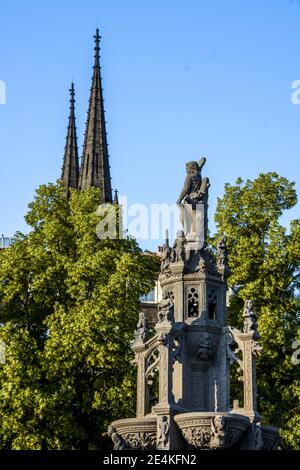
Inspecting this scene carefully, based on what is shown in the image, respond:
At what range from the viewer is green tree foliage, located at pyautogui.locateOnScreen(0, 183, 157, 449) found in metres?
36.8

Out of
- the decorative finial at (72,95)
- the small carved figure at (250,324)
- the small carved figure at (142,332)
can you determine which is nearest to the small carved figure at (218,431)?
the small carved figure at (250,324)

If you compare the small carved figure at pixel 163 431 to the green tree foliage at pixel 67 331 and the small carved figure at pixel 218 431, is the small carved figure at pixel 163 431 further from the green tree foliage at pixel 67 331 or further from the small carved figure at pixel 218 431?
the green tree foliage at pixel 67 331

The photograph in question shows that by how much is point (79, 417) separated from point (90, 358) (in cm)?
231

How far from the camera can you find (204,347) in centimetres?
2459

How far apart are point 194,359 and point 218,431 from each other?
2.48 meters

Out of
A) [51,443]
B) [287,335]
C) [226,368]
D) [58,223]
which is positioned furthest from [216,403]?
[58,223]

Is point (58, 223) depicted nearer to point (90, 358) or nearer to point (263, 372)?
point (90, 358)

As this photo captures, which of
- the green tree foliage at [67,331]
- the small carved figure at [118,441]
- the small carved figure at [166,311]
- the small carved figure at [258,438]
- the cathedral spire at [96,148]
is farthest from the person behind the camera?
the cathedral spire at [96,148]

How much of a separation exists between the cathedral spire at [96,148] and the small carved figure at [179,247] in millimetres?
66803

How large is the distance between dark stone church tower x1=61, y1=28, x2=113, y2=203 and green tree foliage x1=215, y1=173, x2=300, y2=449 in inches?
1946

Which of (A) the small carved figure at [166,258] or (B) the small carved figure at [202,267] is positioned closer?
(B) the small carved figure at [202,267]

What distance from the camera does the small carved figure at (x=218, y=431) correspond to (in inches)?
890

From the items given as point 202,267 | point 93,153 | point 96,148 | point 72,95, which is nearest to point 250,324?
point 202,267

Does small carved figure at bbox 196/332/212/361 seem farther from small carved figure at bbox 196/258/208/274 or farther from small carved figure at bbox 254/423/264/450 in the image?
small carved figure at bbox 254/423/264/450
